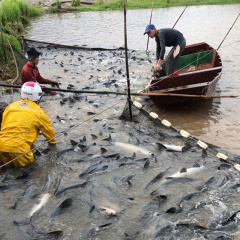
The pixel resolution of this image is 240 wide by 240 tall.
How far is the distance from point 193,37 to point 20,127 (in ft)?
59.0

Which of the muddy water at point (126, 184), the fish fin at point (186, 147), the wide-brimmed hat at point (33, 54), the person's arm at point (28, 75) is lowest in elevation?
the muddy water at point (126, 184)

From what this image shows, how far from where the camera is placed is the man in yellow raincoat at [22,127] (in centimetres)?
569

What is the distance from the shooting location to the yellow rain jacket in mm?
5680

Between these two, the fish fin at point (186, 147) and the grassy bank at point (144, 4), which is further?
the grassy bank at point (144, 4)

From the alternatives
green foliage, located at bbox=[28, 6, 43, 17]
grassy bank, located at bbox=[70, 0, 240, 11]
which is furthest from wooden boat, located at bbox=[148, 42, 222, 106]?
grassy bank, located at bbox=[70, 0, 240, 11]

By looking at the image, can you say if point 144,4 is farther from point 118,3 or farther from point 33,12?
point 33,12

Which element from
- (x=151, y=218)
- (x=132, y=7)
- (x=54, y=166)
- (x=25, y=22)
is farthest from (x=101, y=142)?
(x=132, y=7)

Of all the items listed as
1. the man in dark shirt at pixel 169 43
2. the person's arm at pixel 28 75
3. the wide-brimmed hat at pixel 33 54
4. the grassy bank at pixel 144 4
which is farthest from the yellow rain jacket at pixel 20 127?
the grassy bank at pixel 144 4

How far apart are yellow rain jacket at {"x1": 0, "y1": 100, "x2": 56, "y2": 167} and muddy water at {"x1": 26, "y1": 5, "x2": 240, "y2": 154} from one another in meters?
4.36

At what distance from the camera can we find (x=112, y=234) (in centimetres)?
446

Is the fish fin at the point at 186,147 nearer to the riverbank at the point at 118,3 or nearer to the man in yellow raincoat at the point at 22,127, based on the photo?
the man in yellow raincoat at the point at 22,127

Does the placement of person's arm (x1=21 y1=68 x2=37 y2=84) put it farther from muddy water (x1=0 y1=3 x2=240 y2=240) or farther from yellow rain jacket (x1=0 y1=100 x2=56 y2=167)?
yellow rain jacket (x1=0 y1=100 x2=56 y2=167)

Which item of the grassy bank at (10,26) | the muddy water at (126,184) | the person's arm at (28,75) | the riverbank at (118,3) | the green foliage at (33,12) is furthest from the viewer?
the riverbank at (118,3)

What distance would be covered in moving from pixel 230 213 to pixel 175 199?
935mm
